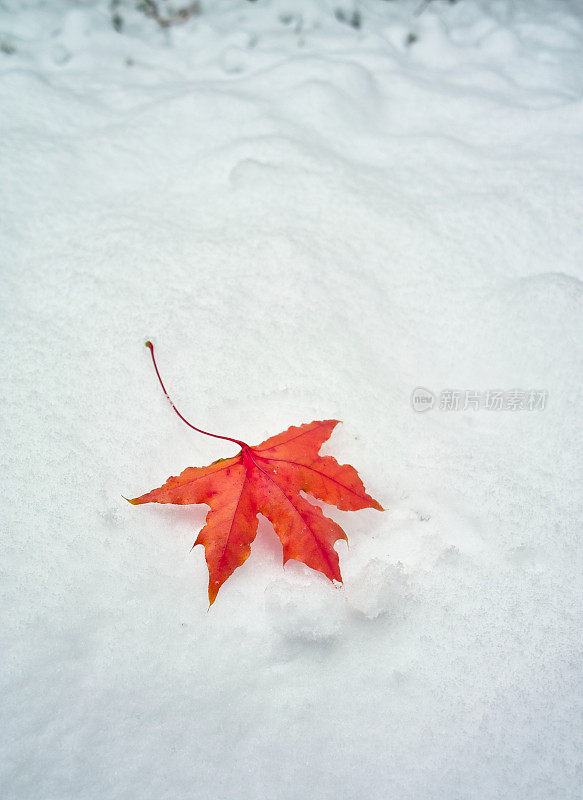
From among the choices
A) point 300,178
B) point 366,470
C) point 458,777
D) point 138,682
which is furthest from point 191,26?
point 458,777

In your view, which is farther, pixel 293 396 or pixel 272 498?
pixel 293 396

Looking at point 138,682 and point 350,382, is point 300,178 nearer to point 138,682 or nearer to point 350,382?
point 350,382

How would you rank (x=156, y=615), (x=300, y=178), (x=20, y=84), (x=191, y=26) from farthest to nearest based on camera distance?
1. (x=191, y=26)
2. (x=20, y=84)
3. (x=300, y=178)
4. (x=156, y=615)
